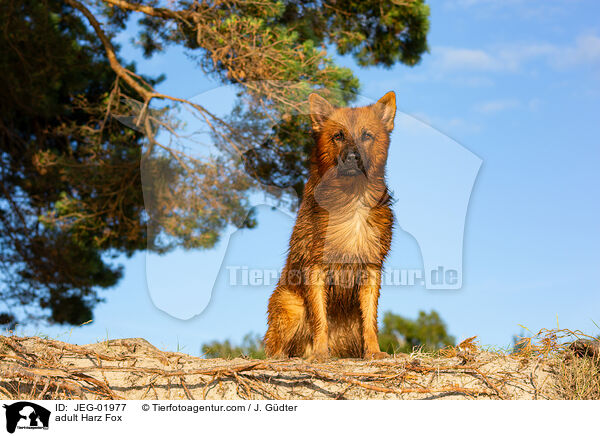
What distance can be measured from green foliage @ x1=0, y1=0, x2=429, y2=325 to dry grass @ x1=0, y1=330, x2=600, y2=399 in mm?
3691

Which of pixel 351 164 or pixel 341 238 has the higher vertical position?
pixel 351 164

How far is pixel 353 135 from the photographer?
4.43 metres

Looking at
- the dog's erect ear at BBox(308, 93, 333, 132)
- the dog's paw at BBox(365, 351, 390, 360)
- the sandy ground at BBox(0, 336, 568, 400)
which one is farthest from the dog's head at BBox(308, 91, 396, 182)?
the sandy ground at BBox(0, 336, 568, 400)

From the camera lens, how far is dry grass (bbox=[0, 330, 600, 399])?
12.0ft

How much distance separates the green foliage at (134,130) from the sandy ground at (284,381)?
379cm

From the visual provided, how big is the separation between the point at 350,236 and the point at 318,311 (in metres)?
0.68

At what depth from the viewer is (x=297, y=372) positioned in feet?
12.5

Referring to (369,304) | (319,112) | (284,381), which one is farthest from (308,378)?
(319,112)

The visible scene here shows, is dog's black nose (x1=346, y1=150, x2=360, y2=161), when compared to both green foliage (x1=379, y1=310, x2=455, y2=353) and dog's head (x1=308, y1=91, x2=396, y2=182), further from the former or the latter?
green foliage (x1=379, y1=310, x2=455, y2=353)

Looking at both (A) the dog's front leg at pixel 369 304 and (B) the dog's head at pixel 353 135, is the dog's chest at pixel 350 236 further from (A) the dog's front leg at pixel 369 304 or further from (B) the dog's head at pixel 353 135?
Answer: (B) the dog's head at pixel 353 135

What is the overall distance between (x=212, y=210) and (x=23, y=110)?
683cm
